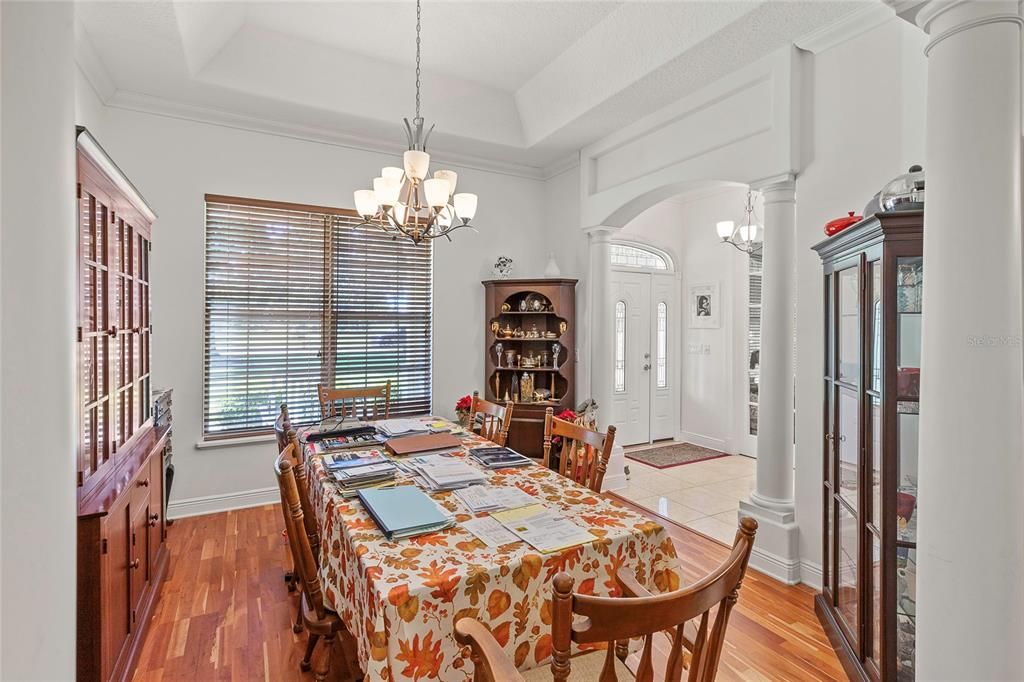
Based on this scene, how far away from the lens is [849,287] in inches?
87.9

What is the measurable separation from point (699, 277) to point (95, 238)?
5.72 metres

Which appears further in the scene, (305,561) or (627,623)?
(305,561)

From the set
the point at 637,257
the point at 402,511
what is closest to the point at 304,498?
the point at 402,511

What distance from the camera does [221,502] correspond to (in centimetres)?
391

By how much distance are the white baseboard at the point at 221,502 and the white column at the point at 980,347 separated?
3.75 metres

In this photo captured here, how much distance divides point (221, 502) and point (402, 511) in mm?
2939

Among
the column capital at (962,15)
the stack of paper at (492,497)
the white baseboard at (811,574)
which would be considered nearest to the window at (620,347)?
the white baseboard at (811,574)

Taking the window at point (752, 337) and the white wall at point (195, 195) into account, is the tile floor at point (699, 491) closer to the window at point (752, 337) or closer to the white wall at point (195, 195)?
the window at point (752, 337)

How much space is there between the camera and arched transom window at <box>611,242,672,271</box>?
600 cm

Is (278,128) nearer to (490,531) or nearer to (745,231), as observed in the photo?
(490,531)

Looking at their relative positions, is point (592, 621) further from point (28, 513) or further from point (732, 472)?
point (732, 472)

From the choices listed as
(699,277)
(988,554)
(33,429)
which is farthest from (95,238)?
(699,277)

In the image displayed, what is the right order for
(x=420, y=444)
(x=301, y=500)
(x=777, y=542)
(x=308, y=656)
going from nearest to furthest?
(x=301, y=500) → (x=308, y=656) → (x=420, y=444) → (x=777, y=542)

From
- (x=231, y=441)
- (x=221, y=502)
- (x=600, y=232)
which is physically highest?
(x=600, y=232)
